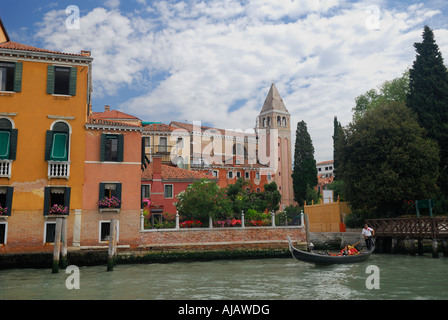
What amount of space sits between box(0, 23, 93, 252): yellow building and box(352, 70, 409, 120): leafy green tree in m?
21.3

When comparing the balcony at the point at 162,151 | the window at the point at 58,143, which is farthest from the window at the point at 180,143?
the window at the point at 58,143

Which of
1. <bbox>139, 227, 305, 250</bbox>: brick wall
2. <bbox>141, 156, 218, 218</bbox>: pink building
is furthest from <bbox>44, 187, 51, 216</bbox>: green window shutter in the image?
<bbox>141, 156, 218, 218</bbox>: pink building

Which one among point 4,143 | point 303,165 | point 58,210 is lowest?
point 58,210

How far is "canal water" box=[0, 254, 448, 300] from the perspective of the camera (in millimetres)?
9727

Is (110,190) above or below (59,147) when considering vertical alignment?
below

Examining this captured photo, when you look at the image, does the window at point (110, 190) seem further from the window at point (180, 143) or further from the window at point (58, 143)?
the window at point (180, 143)

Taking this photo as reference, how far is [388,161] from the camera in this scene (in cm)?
2075

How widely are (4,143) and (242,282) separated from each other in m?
12.4

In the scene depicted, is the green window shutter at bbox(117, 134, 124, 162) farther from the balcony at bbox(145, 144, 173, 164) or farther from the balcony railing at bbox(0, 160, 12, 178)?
the balcony at bbox(145, 144, 173, 164)

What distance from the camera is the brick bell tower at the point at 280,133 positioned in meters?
51.2

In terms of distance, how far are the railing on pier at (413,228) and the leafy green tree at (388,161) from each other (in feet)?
4.71

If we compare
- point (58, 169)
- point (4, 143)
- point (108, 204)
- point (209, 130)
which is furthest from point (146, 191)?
point (209, 130)

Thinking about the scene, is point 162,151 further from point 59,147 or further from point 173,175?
point 59,147
